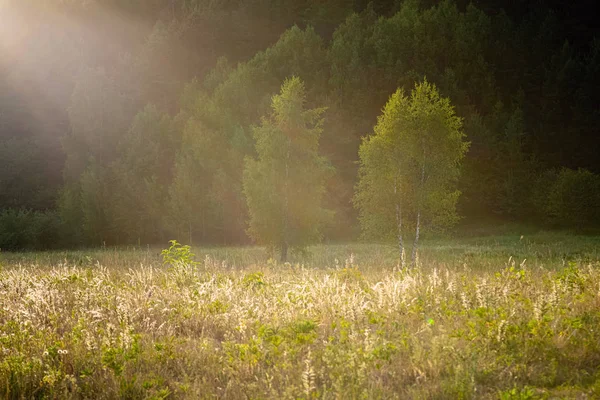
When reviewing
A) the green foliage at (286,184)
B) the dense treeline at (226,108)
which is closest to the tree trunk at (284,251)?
the green foliage at (286,184)

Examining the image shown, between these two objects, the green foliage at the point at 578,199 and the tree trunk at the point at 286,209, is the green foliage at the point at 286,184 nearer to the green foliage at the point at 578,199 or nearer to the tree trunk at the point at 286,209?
the tree trunk at the point at 286,209

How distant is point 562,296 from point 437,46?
131 feet

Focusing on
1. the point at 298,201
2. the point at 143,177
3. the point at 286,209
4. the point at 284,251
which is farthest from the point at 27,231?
the point at 298,201

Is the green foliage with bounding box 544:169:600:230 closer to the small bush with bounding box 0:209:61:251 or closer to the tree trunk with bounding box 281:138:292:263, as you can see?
the tree trunk with bounding box 281:138:292:263

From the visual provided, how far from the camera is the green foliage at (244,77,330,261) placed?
18.6m

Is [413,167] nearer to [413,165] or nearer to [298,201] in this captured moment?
[413,165]

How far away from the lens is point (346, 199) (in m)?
37.7

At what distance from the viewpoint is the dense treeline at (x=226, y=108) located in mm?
34531

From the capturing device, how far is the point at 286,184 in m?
18.8

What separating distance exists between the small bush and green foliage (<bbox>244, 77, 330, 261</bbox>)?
24.4m

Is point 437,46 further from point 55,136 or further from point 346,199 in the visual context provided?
point 55,136

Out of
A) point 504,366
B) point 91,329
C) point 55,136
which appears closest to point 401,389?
point 504,366

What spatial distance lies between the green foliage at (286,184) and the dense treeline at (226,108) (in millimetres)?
9336

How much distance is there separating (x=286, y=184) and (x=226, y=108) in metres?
20.6
